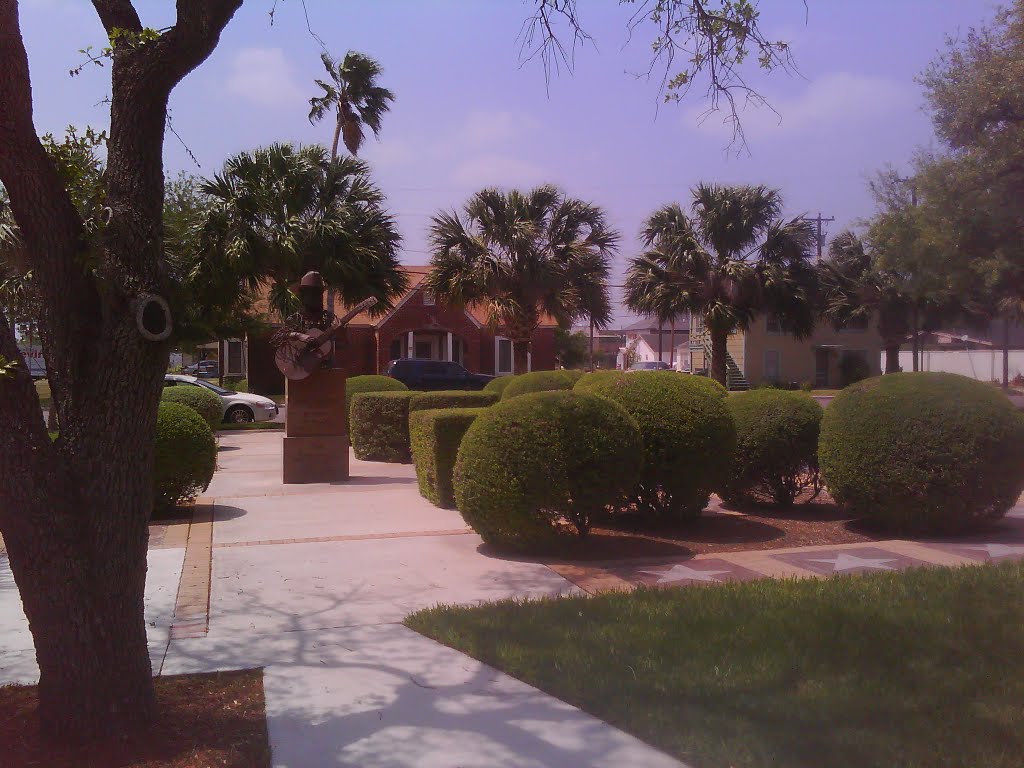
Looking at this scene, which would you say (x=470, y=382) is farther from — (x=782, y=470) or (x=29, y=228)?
(x=29, y=228)

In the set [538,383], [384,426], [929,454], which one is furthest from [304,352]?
[929,454]

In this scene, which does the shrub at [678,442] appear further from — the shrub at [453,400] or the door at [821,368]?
the door at [821,368]

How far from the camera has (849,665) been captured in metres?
5.24

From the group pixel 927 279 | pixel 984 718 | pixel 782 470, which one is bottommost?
pixel 984 718

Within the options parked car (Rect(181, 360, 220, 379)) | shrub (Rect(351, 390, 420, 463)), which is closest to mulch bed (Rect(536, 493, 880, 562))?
shrub (Rect(351, 390, 420, 463))

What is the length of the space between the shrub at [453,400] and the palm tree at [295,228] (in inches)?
321

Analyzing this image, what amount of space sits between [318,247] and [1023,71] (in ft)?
49.9

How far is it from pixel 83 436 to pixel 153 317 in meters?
0.57

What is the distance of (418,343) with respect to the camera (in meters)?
40.9

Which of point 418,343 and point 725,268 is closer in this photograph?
point 725,268

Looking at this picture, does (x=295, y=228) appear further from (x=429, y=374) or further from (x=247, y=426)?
(x=429, y=374)

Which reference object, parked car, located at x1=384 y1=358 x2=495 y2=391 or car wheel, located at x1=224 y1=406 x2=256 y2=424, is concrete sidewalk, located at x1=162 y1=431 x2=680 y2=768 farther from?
parked car, located at x1=384 y1=358 x2=495 y2=391

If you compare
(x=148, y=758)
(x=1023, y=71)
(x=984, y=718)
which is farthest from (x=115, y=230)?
(x=1023, y=71)

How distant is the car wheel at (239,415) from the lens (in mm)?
25391
